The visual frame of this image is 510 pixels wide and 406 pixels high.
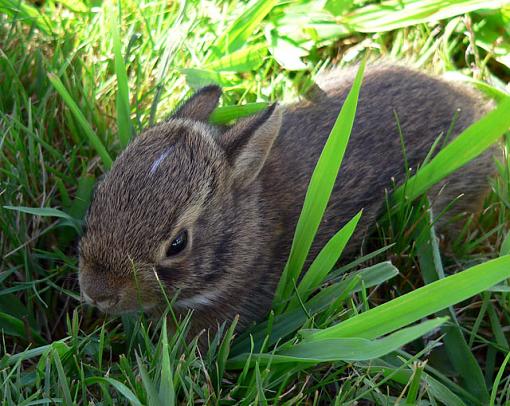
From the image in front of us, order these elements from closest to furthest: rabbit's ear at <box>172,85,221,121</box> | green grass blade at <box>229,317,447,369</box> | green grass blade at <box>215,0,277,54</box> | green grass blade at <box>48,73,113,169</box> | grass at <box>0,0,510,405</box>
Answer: green grass blade at <box>229,317,447,369</box>, grass at <box>0,0,510,405</box>, green grass blade at <box>48,73,113,169</box>, rabbit's ear at <box>172,85,221,121</box>, green grass blade at <box>215,0,277,54</box>

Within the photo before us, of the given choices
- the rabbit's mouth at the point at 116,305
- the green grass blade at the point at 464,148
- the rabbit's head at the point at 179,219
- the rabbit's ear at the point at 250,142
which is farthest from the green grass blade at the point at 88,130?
the green grass blade at the point at 464,148

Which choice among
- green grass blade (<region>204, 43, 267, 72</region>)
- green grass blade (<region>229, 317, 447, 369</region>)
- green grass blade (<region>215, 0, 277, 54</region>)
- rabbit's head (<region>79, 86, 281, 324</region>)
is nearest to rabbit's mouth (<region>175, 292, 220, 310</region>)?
rabbit's head (<region>79, 86, 281, 324</region>)

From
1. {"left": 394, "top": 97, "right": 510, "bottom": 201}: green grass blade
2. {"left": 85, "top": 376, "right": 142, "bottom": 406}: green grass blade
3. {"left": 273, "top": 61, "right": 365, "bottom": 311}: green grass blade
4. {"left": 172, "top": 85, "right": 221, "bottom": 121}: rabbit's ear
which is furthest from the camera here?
{"left": 172, "top": 85, "right": 221, "bottom": 121}: rabbit's ear

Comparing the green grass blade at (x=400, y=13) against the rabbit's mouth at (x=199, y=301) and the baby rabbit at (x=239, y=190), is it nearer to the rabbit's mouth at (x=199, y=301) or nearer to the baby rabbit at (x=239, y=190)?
the baby rabbit at (x=239, y=190)

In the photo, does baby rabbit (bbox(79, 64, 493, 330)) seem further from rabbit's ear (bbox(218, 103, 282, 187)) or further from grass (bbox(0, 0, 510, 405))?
grass (bbox(0, 0, 510, 405))

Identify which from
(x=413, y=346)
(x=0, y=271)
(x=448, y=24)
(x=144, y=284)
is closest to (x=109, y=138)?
(x=0, y=271)

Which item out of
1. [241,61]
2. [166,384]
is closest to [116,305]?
[166,384]

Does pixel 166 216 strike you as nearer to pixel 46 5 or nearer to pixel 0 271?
pixel 0 271
